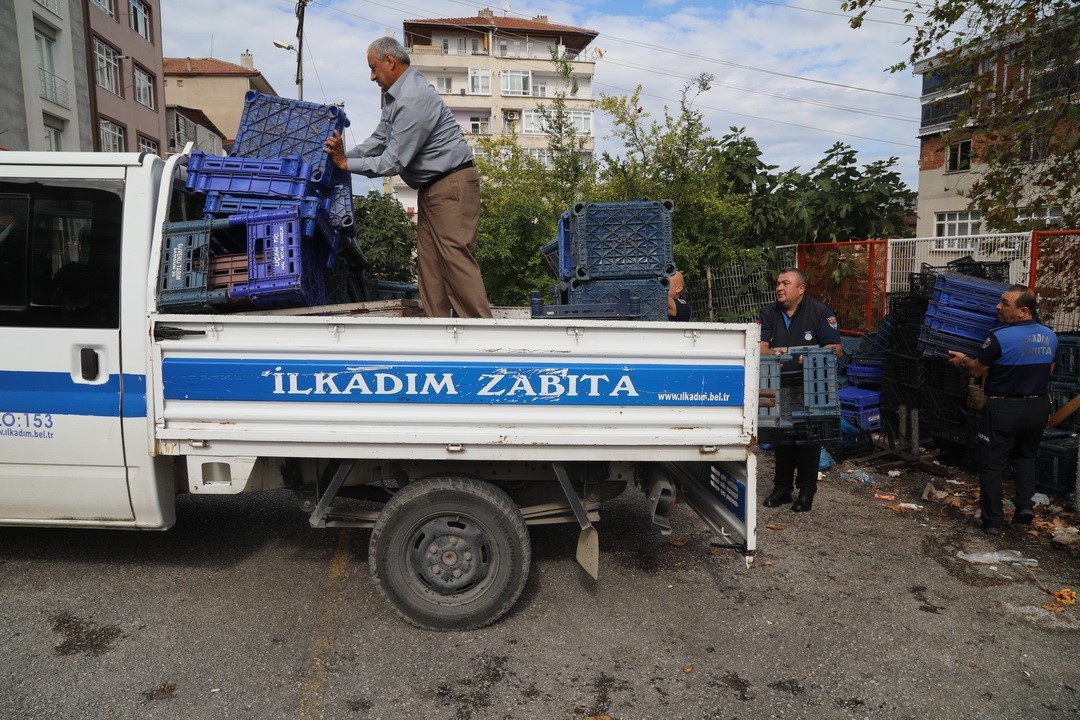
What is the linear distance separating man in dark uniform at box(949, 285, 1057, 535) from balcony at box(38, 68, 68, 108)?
1074 inches

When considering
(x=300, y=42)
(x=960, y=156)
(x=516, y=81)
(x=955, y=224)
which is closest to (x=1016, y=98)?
(x=960, y=156)

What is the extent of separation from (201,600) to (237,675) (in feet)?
2.97

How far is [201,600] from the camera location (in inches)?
164

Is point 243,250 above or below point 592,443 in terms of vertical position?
above

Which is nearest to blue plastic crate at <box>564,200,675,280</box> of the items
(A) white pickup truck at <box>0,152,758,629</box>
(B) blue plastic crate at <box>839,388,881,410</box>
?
(A) white pickup truck at <box>0,152,758,629</box>

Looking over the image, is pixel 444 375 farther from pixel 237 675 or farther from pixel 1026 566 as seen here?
pixel 1026 566

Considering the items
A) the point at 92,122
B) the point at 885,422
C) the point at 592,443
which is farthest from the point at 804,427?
the point at 92,122

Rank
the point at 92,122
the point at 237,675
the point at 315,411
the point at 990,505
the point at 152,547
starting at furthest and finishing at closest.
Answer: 1. the point at 92,122
2. the point at 990,505
3. the point at 152,547
4. the point at 315,411
5. the point at 237,675

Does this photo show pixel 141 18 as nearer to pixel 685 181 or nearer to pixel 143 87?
pixel 143 87

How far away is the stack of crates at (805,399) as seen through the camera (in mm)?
4402

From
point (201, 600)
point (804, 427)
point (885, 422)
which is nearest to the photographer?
point (201, 600)

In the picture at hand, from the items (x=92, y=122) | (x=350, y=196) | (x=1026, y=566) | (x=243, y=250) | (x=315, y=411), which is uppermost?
(x=92, y=122)

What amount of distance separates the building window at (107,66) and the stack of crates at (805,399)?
31109 millimetres

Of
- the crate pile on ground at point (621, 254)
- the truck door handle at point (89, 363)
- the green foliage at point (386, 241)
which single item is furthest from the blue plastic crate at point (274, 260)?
the green foliage at point (386, 241)
